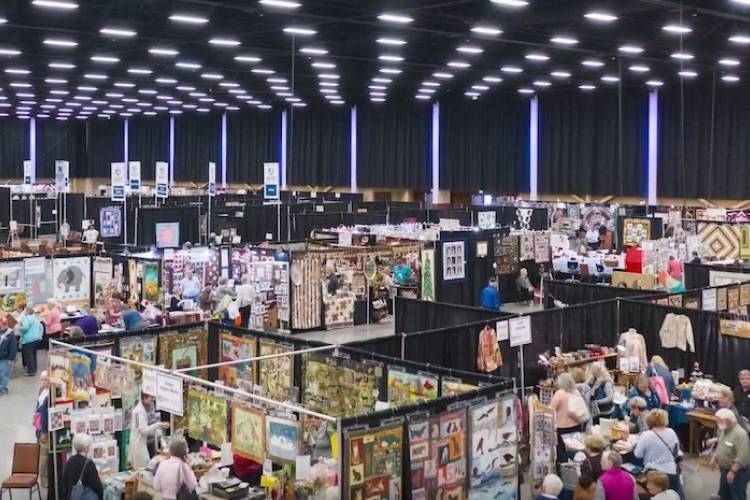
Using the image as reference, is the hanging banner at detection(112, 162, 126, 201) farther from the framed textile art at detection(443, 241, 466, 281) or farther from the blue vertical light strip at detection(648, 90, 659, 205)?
the blue vertical light strip at detection(648, 90, 659, 205)

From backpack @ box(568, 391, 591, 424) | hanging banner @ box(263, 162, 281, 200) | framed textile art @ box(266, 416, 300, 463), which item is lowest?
backpack @ box(568, 391, 591, 424)

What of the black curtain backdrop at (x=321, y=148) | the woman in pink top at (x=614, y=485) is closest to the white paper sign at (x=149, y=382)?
the woman in pink top at (x=614, y=485)

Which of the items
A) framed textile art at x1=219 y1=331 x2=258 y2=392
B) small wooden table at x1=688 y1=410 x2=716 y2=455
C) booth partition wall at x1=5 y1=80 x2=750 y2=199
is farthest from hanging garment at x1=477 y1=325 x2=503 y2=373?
booth partition wall at x1=5 y1=80 x2=750 y2=199

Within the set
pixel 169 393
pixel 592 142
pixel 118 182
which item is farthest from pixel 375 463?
pixel 592 142

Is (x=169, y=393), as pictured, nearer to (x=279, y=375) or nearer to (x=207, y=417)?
(x=207, y=417)

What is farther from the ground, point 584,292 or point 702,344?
point 584,292

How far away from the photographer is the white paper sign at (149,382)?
8734mm

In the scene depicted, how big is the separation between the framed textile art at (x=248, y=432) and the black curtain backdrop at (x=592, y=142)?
26.2 meters

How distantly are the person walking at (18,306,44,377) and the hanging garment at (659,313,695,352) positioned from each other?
407 inches

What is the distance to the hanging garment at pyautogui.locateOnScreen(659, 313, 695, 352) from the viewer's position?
1295 centimetres

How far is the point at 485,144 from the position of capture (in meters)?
38.5

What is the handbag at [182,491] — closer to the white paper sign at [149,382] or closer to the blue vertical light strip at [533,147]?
the white paper sign at [149,382]

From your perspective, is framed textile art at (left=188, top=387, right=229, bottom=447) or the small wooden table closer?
framed textile art at (left=188, top=387, right=229, bottom=447)

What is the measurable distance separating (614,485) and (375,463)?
215 cm
